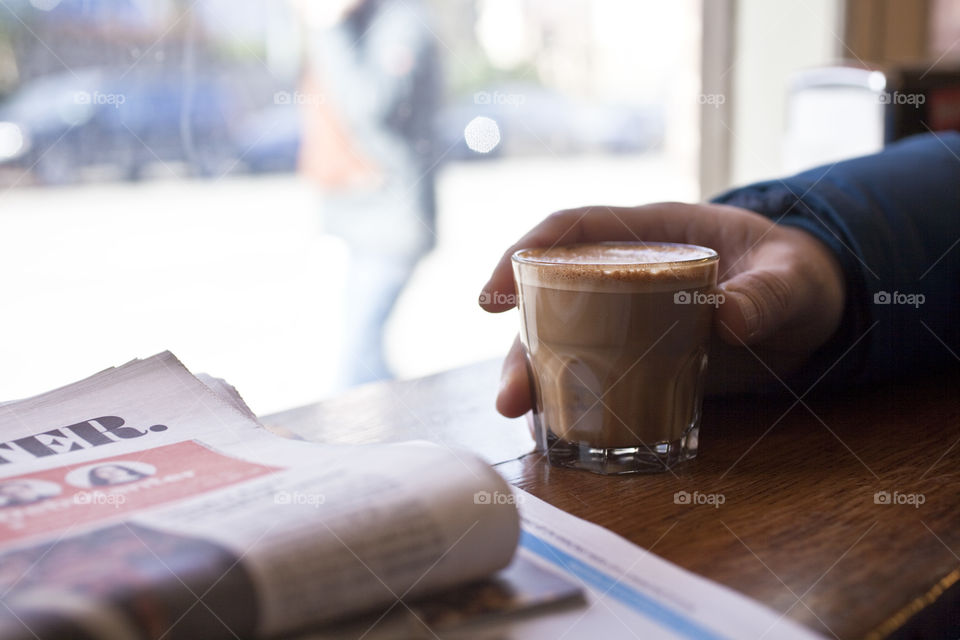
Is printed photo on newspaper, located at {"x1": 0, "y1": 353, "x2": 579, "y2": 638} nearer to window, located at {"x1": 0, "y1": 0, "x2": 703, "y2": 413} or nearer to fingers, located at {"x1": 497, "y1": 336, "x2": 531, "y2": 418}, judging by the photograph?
fingers, located at {"x1": 497, "y1": 336, "x2": 531, "y2": 418}

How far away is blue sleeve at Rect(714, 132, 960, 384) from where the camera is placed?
0.75 metres

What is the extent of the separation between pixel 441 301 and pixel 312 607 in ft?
8.80

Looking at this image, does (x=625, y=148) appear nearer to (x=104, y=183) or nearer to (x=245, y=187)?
(x=245, y=187)

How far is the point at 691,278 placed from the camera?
569 millimetres

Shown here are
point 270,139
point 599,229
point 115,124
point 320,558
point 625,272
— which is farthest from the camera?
point 270,139

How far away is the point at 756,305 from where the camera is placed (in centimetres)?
64

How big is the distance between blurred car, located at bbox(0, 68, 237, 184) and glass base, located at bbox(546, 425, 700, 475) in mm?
2026

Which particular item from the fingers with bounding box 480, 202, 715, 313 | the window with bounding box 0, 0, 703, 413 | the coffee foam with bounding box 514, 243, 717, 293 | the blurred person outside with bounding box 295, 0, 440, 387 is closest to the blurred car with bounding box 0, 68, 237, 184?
the window with bounding box 0, 0, 703, 413

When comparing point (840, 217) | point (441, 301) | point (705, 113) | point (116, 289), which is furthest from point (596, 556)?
point (705, 113)

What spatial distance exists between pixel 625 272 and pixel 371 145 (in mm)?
2193

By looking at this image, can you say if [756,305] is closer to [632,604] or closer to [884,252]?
[884,252]

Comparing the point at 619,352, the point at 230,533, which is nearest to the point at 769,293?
the point at 619,352

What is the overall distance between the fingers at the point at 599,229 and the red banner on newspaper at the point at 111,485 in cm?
28

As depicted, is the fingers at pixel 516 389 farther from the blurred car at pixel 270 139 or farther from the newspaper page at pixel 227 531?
the blurred car at pixel 270 139
